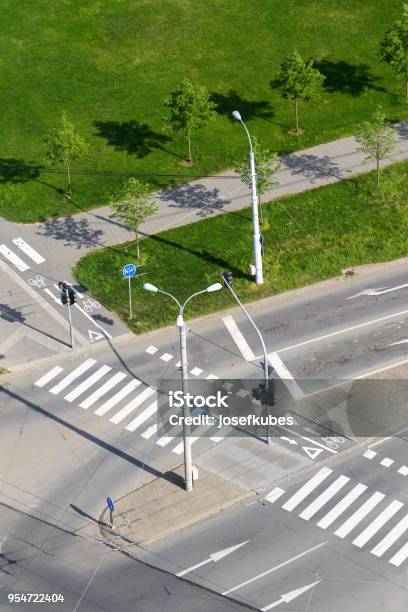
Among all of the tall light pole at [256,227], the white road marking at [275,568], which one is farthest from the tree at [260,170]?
the white road marking at [275,568]

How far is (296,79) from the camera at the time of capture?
267 feet

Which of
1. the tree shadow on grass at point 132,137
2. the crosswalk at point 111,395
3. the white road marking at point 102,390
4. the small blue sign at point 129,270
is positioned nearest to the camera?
the crosswalk at point 111,395

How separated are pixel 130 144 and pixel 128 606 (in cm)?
4554

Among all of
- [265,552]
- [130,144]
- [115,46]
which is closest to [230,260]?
[130,144]

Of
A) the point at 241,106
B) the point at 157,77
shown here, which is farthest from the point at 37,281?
the point at 157,77

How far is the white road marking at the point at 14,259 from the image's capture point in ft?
234

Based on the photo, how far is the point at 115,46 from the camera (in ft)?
310

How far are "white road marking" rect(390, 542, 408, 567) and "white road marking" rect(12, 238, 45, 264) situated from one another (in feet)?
113

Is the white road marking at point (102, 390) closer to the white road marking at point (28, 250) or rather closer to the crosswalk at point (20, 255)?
the crosswalk at point (20, 255)

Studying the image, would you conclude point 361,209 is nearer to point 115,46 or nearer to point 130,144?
point 130,144

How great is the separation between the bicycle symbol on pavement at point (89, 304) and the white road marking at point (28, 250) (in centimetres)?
586

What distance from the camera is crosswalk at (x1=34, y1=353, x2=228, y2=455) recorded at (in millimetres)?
57812

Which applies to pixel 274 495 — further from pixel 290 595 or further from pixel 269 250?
pixel 269 250

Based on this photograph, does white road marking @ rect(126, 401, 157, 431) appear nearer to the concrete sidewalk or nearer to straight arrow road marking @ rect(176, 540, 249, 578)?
the concrete sidewalk
